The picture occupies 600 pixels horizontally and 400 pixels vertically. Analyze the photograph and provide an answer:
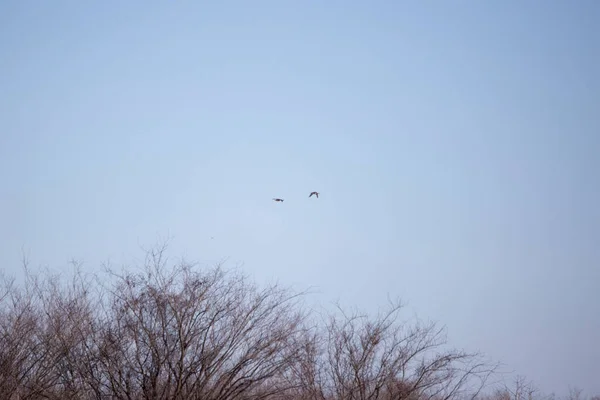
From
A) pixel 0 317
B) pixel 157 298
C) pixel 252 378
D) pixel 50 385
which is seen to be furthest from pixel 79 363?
pixel 0 317

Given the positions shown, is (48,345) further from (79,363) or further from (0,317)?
(0,317)

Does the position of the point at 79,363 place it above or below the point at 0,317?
below

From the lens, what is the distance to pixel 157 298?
16.8 m

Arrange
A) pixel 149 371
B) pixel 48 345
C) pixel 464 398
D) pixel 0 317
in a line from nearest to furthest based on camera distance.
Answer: pixel 149 371 → pixel 48 345 → pixel 0 317 → pixel 464 398

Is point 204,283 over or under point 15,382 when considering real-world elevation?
over

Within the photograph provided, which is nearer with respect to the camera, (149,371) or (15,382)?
(149,371)

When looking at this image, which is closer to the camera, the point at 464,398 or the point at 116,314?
the point at 116,314

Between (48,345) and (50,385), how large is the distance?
1.07 meters

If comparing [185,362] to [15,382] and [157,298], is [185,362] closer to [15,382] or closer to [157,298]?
[157,298]

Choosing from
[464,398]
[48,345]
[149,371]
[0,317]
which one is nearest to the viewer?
[149,371]

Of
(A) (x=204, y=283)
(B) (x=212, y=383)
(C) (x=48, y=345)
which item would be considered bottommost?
(B) (x=212, y=383)

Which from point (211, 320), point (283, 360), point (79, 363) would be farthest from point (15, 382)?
point (283, 360)

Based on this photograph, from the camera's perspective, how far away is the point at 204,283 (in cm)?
1739

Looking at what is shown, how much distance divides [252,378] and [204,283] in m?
2.45
